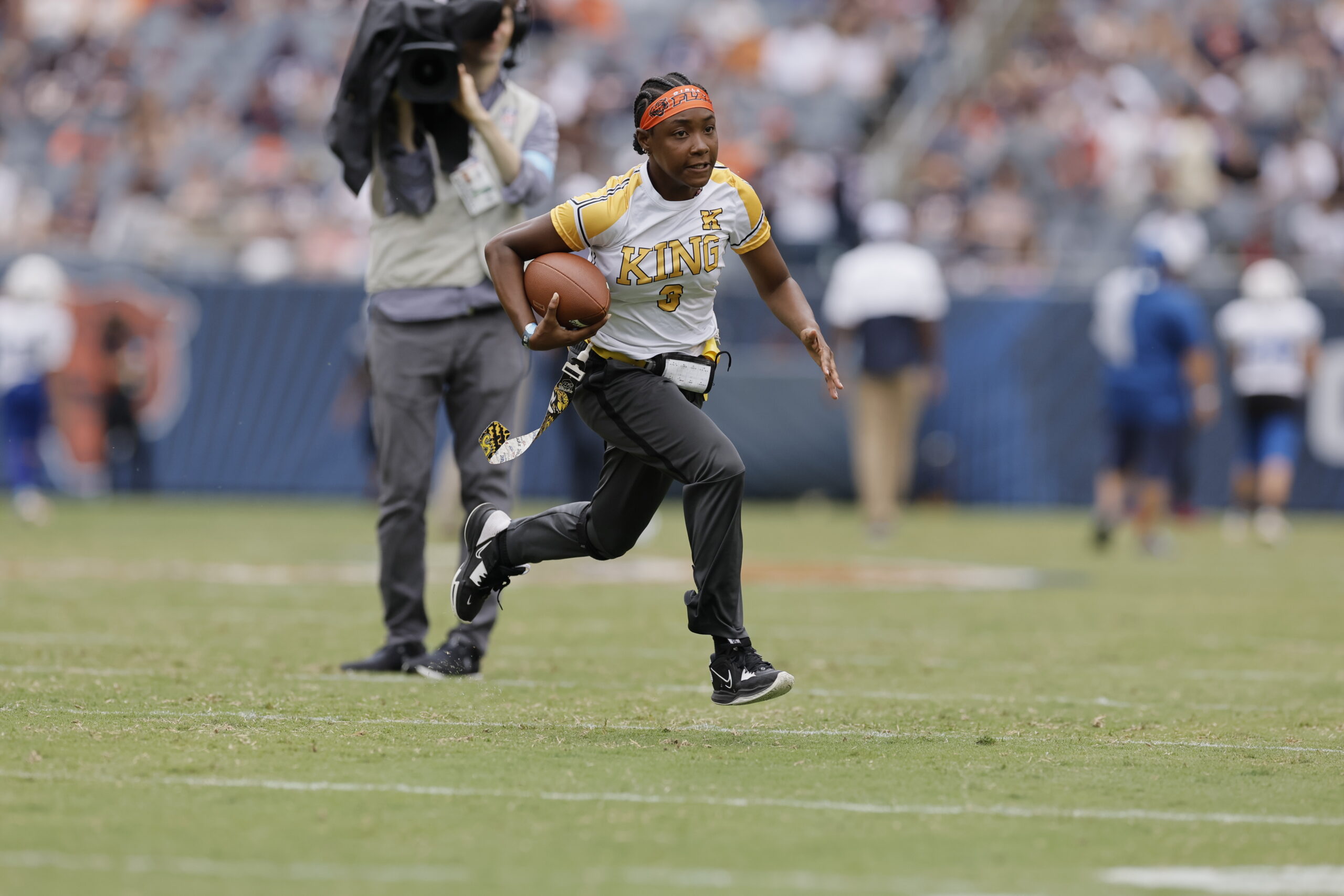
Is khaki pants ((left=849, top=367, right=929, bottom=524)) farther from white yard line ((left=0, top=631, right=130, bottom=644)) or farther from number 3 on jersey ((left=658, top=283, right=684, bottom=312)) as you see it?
number 3 on jersey ((left=658, top=283, right=684, bottom=312))

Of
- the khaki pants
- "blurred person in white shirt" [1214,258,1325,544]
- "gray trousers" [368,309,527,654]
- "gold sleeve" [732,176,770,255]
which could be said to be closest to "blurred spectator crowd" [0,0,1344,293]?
"blurred person in white shirt" [1214,258,1325,544]

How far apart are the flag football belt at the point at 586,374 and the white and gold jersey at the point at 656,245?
0.03 m

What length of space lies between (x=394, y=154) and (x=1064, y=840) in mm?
4111

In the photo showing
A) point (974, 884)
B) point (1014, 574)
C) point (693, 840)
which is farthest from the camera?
point (1014, 574)

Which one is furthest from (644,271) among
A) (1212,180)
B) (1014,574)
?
(1212,180)

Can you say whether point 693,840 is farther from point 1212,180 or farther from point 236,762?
point 1212,180

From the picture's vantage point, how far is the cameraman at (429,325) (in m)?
7.08

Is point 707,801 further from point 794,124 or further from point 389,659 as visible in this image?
point 794,124

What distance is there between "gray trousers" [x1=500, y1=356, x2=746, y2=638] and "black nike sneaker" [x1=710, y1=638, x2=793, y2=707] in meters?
0.06

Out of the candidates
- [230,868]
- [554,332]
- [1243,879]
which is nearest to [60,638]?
[554,332]

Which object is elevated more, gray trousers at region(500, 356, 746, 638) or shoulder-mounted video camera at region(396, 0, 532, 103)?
shoulder-mounted video camera at region(396, 0, 532, 103)

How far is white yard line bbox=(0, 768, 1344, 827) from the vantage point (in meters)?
4.36

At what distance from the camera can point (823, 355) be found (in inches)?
231

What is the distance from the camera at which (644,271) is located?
19.0 ft
